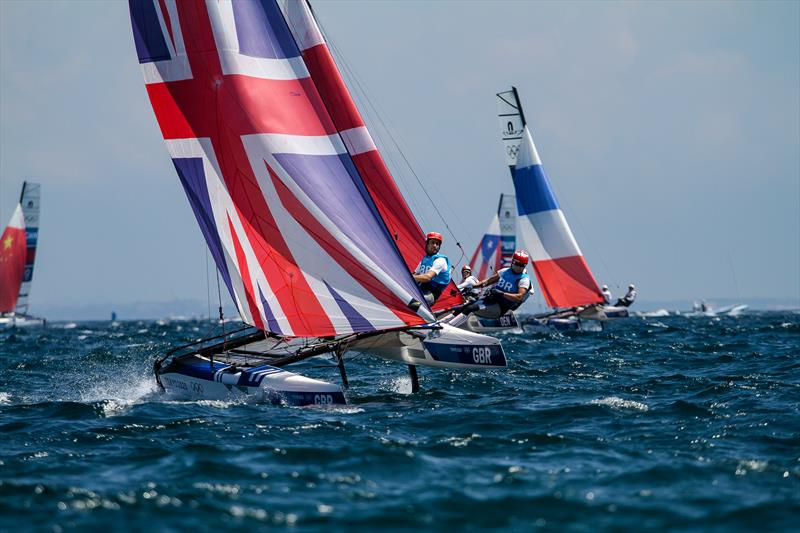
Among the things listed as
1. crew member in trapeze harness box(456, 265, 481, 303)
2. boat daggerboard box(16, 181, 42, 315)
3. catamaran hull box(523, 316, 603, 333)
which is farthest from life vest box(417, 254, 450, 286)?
boat daggerboard box(16, 181, 42, 315)

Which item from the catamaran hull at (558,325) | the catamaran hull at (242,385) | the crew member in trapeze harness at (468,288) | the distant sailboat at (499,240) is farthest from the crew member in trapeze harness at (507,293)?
the distant sailboat at (499,240)

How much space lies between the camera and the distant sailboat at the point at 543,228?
1519 inches

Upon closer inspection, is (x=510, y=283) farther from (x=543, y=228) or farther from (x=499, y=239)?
(x=499, y=239)

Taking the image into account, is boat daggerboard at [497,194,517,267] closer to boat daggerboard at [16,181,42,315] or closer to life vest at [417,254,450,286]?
boat daggerboard at [16,181,42,315]

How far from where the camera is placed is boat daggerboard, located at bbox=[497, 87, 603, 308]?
127 ft

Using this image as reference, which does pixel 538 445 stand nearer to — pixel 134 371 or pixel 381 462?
pixel 381 462

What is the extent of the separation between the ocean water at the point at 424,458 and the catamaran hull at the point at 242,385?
243 millimetres

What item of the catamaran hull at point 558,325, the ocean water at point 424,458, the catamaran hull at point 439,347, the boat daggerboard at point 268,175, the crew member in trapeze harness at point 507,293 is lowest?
the catamaran hull at point 558,325

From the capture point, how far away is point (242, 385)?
13539mm

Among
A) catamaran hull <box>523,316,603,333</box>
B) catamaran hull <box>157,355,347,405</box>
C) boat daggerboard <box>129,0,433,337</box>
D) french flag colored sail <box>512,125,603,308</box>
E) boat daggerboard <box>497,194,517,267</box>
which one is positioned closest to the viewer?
catamaran hull <box>157,355,347,405</box>

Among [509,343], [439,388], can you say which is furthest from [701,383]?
[509,343]

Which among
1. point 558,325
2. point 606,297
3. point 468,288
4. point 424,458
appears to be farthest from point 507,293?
point 606,297

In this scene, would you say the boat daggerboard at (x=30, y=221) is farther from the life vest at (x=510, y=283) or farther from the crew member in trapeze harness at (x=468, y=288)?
the life vest at (x=510, y=283)

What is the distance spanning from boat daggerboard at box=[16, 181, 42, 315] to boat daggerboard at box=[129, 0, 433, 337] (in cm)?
4780
